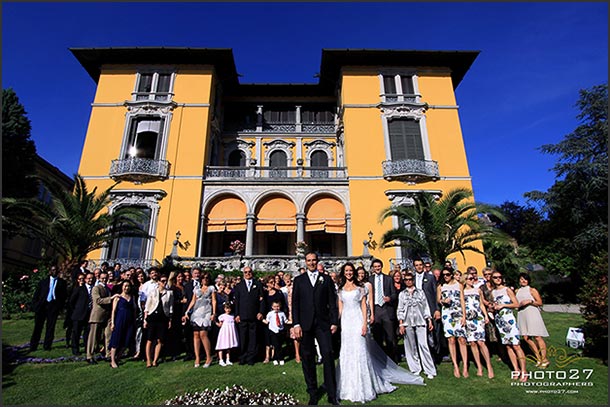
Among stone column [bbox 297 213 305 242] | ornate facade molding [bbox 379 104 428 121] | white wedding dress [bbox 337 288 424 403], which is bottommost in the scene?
white wedding dress [bbox 337 288 424 403]

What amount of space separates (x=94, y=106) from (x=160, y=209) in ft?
27.2

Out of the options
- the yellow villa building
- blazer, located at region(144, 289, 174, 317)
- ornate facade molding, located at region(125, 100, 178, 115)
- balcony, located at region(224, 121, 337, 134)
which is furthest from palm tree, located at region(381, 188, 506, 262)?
ornate facade molding, located at region(125, 100, 178, 115)

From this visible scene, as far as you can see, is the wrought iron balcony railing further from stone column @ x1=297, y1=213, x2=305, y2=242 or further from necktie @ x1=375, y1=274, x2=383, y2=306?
necktie @ x1=375, y1=274, x2=383, y2=306

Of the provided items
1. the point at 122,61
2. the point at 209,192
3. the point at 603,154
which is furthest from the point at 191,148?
the point at 603,154

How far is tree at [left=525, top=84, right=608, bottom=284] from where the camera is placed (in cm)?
2186

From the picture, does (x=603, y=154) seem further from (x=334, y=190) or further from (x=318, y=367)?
(x=318, y=367)

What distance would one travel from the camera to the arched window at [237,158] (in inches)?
917

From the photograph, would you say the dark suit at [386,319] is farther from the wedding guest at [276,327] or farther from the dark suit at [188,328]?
the dark suit at [188,328]

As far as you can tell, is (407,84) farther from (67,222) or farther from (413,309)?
(67,222)

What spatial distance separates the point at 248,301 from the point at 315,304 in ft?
8.22

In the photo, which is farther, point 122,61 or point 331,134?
point 331,134

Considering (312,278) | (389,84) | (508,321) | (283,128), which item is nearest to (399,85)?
(389,84)

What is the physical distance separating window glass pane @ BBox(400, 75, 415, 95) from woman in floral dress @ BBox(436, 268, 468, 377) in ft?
56.7

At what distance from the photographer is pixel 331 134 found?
23.6 metres
